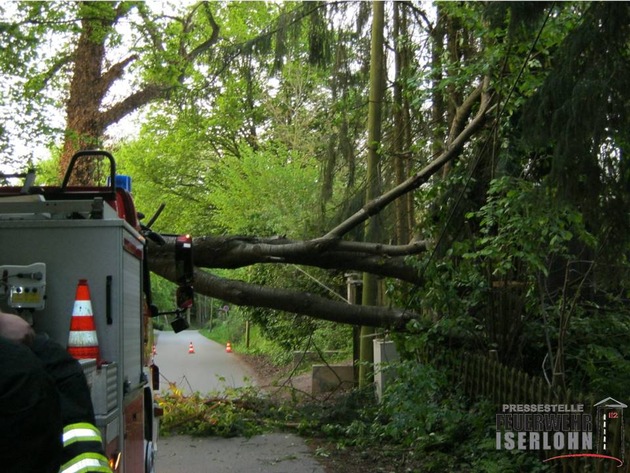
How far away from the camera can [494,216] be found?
7.43m

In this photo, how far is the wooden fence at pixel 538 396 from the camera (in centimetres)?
600

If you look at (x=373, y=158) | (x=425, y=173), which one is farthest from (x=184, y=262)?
(x=373, y=158)

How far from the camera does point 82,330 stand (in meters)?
4.25

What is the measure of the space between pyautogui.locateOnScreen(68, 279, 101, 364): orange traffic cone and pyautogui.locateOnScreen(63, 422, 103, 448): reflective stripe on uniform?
132 cm

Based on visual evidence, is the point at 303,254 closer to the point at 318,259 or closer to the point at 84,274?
the point at 318,259

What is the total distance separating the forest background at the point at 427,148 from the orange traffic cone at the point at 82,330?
3.03m

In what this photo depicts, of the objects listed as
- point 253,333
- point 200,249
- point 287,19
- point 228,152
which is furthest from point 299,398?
point 228,152

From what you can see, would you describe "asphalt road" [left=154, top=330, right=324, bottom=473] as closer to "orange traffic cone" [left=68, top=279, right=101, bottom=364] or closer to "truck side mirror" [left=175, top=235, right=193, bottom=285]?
"truck side mirror" [left=175, top=235, right=193, bottom=285]

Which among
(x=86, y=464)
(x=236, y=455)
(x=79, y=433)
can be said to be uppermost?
(x=79, y=433)

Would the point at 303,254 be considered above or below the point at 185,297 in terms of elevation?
above

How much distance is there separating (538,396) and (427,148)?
4.53 m

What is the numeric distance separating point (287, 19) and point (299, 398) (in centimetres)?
658

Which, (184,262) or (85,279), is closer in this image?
(85,279)

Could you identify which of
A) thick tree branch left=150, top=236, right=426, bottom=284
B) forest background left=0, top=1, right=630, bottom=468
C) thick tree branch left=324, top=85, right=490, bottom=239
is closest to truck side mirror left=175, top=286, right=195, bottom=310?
forest background left=0, top=1, right=630, bottom=468
